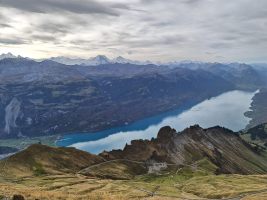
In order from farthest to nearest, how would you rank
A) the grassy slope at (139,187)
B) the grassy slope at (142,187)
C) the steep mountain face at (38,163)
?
the steep mountain face at (38,163)
the grassy slope at (139,187)
the grassy slope at (142,187)

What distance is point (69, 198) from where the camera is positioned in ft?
210

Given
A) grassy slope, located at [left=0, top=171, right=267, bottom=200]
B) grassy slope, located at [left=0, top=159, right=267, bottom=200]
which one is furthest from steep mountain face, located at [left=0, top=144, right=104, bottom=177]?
grassy slope, located at [left=0, top=171, right=267, bottom=200]

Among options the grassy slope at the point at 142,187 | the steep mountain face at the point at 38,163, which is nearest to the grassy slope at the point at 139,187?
the grassy slope at the point at 142,187

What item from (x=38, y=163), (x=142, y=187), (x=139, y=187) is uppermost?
(x=38, y=163)

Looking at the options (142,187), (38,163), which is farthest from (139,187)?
(38,163)

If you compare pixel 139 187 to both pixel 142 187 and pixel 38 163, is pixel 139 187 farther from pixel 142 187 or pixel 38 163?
pixel 38 163

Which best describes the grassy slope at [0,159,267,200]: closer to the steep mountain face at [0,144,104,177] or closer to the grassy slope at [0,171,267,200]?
the grassy slope at [0,171,267,200]

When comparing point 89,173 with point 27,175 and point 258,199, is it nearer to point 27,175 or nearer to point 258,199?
point 27,175

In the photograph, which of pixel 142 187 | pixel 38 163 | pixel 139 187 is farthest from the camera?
pixel 38 163

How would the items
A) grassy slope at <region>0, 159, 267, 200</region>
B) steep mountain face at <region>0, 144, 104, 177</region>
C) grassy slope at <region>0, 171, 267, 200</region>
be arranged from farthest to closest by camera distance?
steep mountain face at <region>0, 144, 104, 177</region> < grassy slope at <region>0, 159, 267, 200</region> < grassy slope at <region>0, 171, 267, 200</region>

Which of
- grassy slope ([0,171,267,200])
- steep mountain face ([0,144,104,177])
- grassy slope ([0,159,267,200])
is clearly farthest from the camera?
steep mountain face ([0,144,104,177])

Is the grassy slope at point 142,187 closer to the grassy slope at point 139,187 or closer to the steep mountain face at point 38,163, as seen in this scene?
the grassy slope at point 139,187

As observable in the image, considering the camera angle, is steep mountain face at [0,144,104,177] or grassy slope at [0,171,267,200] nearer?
grassy slope at [0,171,267,200]

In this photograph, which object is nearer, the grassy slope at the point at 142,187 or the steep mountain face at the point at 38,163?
the grassy slope at the point at 142,187
